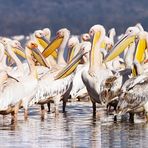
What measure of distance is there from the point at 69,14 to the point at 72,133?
45.5 meters

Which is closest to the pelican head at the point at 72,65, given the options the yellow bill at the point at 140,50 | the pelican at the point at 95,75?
the pelican at the point at 95,75

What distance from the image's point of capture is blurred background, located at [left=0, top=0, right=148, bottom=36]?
54.2m

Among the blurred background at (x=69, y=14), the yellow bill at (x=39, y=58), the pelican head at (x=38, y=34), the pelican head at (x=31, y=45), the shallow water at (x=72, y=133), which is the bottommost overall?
the shallow water at (x=72, y=133)

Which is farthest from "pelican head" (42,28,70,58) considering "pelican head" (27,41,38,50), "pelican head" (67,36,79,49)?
"pelican head" (27,41,38,50)

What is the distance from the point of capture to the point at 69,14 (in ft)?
197

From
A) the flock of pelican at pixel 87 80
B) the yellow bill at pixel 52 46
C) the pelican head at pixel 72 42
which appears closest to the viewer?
the flock of pelican at pixel 87 80

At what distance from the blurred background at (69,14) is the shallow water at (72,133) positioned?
32619 mm

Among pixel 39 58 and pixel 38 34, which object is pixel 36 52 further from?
pixel 38 34

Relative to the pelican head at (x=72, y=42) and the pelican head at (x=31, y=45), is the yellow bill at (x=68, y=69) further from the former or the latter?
the pelican head at (x=72, y=42)

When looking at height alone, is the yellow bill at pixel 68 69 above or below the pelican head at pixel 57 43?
below

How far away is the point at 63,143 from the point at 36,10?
50268 mm

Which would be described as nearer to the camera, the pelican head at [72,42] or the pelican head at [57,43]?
the pelican head at [57,43]

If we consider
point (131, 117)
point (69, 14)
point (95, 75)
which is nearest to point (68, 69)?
point (95, 75)

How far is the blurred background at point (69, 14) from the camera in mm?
54250
